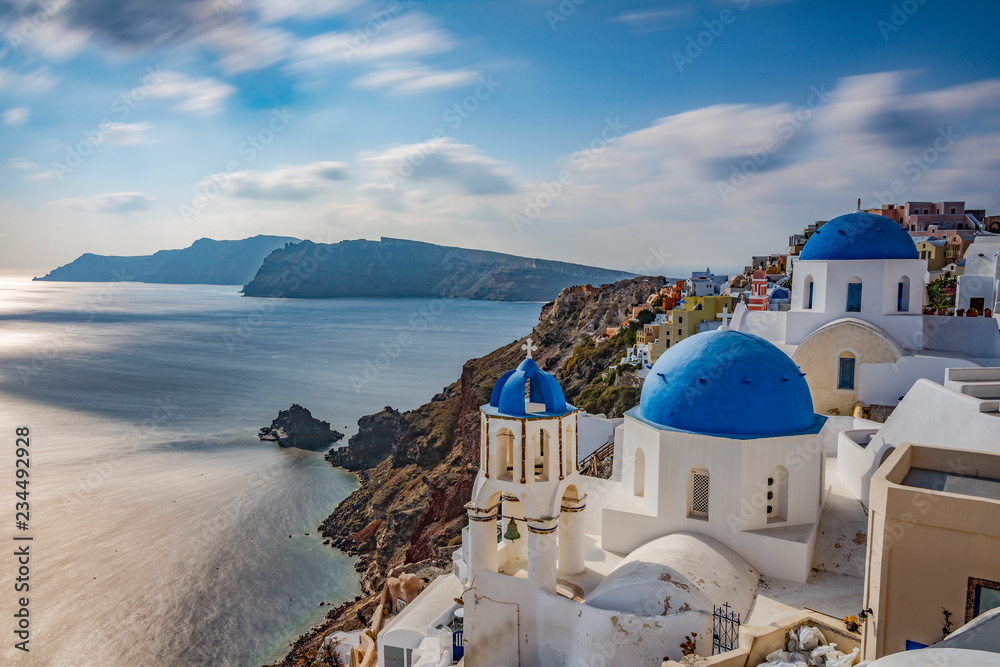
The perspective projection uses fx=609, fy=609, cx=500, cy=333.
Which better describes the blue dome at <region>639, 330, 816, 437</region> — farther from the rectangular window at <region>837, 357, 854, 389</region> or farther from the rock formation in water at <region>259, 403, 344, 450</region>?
the rock formation in water at <region>259, 403, 344, 450</region>

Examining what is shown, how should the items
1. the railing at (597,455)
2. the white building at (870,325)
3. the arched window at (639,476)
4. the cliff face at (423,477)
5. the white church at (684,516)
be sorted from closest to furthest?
the white church at (684,516) → the arched window at (639,476) → the white building at (870,325) → the railing at (597,455) → the cliff face at (423,477)

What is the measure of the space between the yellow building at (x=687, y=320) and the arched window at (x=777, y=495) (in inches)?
1056

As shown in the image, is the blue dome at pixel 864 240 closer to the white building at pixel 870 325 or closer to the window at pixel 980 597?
the white building at pixel 870 325

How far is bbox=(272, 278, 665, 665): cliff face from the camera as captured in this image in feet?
92.3

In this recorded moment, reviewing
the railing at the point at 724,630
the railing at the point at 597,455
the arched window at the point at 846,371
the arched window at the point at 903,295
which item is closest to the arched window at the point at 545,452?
the railing at the point at 724,630

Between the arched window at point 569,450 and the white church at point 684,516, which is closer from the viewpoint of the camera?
the white church at point 684,516

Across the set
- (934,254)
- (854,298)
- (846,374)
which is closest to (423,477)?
(846,374)

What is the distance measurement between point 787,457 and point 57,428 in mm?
53118

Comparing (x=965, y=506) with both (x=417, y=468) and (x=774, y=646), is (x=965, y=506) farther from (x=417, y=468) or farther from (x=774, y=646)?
(x=417, y=468)

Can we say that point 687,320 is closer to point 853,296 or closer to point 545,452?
point 853,296

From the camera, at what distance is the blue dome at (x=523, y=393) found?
8.77 m

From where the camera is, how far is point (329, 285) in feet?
635

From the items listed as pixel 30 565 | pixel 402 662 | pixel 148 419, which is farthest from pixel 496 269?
pixel 402 662

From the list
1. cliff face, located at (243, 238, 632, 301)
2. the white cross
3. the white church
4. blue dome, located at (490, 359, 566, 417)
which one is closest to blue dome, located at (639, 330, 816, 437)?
the white church
